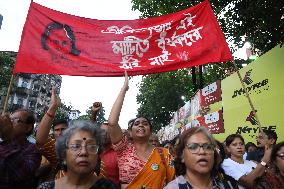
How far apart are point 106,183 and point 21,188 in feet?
2.59

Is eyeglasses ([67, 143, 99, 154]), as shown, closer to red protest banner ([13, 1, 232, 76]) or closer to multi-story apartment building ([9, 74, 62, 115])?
red protest banner ([13, 1, 232, 76])

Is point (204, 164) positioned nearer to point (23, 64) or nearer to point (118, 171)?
point (118, 171)

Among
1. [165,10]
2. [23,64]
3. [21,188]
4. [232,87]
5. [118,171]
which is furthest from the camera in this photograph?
[165,10]

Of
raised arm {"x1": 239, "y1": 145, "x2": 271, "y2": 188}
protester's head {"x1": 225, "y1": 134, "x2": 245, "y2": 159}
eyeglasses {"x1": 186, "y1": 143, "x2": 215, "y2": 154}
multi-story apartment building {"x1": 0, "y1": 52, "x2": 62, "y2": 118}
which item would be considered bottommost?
raised arm {"x1": 239, "y1": 145, "x2": 271, "y2": 188}

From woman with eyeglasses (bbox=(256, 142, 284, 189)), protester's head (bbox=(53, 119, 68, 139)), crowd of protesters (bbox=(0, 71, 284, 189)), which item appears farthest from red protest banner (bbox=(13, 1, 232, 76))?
woman with eyeglasses (bbox=(256, 142, 284, 189))

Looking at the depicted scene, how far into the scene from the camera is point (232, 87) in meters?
9.66

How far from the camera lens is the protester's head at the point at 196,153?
8.57ft

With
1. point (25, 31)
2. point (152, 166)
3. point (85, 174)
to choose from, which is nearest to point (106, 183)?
point (85, 174)

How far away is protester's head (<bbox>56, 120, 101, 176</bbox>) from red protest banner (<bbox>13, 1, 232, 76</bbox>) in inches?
85.3

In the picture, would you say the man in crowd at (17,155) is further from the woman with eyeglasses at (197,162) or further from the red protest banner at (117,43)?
the red protest banner at (117,43)

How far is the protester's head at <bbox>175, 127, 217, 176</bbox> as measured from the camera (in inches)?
103

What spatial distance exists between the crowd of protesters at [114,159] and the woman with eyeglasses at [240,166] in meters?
0.01

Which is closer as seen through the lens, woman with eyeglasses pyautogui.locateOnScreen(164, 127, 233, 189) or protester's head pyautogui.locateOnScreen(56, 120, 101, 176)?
protester's head pyautogui.locateOnScreen(56, 120, 101, 176)

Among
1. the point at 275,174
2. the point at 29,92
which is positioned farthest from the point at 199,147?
the point at 29,92
